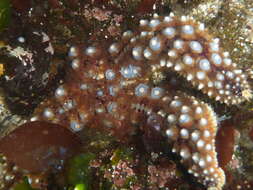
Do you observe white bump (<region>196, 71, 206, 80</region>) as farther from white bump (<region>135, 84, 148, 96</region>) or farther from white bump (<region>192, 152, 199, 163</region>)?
white bump (<region>192, 152, 199, 163</region>)

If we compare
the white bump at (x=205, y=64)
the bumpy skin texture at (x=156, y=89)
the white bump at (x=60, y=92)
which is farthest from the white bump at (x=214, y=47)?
the white bump at (x=60, y=92)

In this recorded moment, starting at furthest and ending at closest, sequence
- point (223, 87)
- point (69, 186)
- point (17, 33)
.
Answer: point (17, 33), point (69, 186), point (223, 87)

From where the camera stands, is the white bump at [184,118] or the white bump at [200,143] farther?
the white bump at [184,118]

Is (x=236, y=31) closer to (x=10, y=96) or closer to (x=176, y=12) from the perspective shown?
(x=176, y=12)

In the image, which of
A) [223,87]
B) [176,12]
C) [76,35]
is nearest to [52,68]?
[76,35]

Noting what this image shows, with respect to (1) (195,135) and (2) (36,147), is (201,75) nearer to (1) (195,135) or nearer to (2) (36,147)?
(1) (195,135)

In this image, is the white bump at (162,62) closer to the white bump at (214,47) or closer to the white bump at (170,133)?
the white bump at (214,47)

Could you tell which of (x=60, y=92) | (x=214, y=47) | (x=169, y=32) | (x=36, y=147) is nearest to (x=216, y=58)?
(x=214, y=47)
